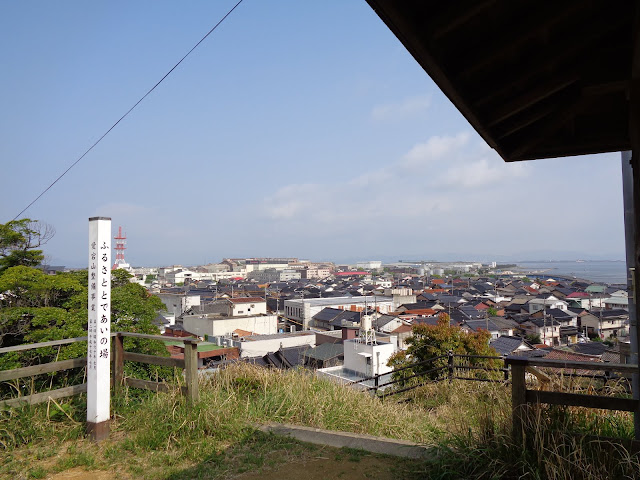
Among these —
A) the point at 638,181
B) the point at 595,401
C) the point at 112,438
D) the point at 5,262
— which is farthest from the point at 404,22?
the point at 5,262

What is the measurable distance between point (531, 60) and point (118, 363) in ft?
15.0

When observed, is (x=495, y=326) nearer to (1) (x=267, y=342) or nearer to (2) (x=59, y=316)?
(1) (x=267, y=342)

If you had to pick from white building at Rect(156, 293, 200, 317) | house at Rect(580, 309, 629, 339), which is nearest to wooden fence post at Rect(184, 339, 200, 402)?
house at Rect(580, 309, 629, 339)

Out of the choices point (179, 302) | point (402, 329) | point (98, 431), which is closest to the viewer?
point (98, 431)

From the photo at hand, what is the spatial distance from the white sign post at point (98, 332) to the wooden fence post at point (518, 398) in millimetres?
3338

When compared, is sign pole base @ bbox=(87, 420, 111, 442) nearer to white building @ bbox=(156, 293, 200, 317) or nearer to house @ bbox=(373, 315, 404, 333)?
house @ bbox=(373, 315, 404, 333)

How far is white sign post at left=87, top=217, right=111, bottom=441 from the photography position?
152 inches

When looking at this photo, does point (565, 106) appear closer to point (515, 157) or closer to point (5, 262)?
point (515, 157)

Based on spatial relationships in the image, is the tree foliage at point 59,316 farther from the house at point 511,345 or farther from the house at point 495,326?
the house at point 495,326

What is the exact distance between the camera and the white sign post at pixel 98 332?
387cm

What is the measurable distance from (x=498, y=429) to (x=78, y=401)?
3.85 metres

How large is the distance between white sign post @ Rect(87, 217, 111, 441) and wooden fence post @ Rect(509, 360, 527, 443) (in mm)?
3338

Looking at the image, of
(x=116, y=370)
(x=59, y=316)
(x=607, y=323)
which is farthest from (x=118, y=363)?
(x=607, y=323)

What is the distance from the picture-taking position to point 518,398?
2885mm
